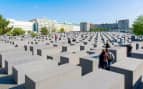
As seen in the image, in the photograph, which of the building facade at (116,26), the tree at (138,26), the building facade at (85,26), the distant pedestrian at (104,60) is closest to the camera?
the distant pedestrian at (104,60)

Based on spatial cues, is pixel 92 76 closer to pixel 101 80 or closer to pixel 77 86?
pixel 101 80

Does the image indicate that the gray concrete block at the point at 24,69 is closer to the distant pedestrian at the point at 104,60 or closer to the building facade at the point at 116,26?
the distant pedestrian at the point at 104,60

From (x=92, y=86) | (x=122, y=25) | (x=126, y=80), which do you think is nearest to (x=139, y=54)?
(x=126, y=80)

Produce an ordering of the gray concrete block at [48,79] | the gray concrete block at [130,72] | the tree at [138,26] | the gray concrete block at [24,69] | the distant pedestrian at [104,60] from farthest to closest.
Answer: the tree at [138,26] < the distant pedestrian at [104,60] < the gray concrete block at [24,69] < the gray concrete block at [130,72] < the gray concrete block at [48,79]

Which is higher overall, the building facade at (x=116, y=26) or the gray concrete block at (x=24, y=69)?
the building facade at (x=116, y=26)

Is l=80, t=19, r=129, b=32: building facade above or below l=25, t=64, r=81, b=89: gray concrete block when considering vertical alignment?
above

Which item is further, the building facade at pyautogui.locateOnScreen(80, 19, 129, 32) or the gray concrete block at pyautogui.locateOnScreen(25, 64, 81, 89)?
the building facade at pyautogui.locateOnScreen(80, 19, 129, 32)

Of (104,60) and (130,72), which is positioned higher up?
(104,60)

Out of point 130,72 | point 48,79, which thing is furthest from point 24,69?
point 130,72

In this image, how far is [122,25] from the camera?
130000 mm

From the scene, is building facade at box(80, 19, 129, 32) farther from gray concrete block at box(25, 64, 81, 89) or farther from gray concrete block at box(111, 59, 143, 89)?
gray concrete block at box(25, 64, 81, 89)

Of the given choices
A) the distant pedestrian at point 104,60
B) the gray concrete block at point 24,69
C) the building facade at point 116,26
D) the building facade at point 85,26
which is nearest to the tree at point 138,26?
the distant pedestrian at point 104,60

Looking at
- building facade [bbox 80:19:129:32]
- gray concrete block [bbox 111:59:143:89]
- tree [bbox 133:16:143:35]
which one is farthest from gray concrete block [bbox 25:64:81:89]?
building facade [bbox 80:19:129:32]

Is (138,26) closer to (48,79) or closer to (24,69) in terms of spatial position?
(24,69)
